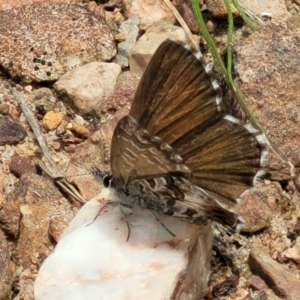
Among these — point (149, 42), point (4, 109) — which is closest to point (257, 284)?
point (149, 42)

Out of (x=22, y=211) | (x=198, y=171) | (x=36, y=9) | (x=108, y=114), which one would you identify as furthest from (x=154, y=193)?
(x=36, y=9)

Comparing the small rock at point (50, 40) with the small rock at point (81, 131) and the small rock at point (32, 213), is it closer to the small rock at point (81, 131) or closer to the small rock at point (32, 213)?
the small rock at point (81, 131)

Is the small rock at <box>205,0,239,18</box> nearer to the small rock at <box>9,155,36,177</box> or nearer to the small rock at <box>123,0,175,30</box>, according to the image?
the small rock at <box>123,0,175,30</box>

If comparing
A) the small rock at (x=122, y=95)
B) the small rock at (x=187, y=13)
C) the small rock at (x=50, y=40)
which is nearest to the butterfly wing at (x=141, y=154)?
the small rock at (x=122, y=95)

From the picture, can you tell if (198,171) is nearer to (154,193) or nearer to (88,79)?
(154,193)

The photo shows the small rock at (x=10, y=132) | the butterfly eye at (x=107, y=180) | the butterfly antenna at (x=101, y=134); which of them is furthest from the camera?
the small rock at (x=10, y=132)

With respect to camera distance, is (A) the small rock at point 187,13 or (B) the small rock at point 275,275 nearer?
(B) the small rock at point 275,275

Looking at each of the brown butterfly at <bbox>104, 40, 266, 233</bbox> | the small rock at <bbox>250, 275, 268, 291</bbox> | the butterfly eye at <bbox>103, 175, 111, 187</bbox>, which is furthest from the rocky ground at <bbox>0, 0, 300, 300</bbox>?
the brown butterfly at <bbox>104, 40, 266, 233</bbox>

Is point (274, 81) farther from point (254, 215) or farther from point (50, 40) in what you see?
point (50, 40)
